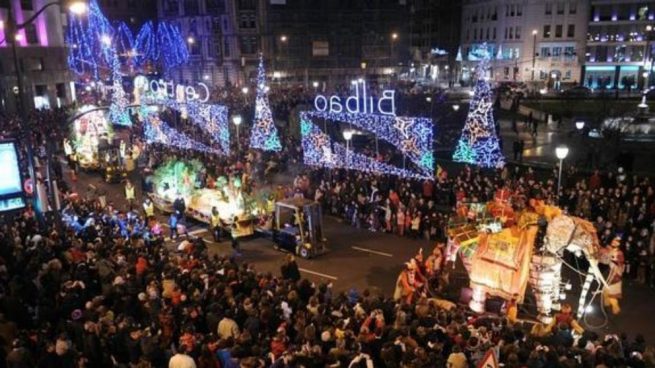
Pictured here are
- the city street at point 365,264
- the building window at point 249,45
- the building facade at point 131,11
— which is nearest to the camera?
the city street at point 365,264

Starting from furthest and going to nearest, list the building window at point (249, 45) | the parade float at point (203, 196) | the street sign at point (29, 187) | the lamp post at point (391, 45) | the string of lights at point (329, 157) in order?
1. the lamp post at point (391, 45)
2. the building window at point (249, 45)
3. the string of lights at point (329, 157)
4. the parade float at point (203, 196)
5. the street sign at point (29, 187)

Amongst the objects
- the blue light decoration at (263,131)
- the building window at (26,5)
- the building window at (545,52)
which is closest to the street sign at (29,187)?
the blue light decoration at (263,131)

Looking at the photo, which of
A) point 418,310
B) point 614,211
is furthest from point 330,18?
point 418,310

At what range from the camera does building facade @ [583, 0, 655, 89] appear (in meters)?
69.4

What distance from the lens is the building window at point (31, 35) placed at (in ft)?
182

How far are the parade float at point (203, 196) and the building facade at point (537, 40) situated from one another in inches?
2218

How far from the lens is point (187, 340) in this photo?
991 centimetres

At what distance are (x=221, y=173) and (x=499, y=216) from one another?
15.8 metres

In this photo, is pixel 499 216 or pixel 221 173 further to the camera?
pixel 221 173

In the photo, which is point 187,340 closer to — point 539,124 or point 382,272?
point 382,272

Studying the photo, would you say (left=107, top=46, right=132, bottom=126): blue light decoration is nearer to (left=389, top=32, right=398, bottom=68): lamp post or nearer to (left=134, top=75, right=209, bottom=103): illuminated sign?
(left=134, top=75, right=209, bottom=103): illuminated sign

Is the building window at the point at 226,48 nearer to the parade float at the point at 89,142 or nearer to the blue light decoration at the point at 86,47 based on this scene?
the blue light decoration at the point at 86,47

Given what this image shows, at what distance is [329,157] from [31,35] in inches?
1695

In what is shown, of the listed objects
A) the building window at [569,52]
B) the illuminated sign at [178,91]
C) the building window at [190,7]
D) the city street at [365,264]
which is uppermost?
the building window at [190,7]
